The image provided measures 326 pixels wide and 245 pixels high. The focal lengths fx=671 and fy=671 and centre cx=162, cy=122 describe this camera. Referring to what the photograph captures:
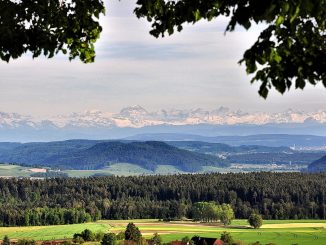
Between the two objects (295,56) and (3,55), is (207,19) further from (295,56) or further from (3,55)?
(3,55)

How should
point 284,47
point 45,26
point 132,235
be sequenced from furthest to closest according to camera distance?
point 132,235, point 45,26, point 284,47

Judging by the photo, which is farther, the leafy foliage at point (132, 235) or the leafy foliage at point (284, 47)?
the leafy foliage at point (132, 235)

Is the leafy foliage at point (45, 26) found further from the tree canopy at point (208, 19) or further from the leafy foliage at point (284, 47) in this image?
the leafy foliage at point (284, 47)

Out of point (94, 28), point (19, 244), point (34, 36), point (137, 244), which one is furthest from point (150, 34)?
point (19, 244)

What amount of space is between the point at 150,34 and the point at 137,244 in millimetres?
135279

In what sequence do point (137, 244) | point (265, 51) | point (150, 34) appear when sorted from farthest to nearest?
1. point (137, 244)
2. point (150, 34)
3. point (265, 51)

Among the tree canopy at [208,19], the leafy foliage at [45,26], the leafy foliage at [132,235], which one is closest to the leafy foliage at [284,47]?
the tree canopy at [208,19]

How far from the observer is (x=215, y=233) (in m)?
194

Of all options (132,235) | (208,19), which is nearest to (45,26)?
(208,19)

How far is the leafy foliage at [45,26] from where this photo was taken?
2075 centimetres

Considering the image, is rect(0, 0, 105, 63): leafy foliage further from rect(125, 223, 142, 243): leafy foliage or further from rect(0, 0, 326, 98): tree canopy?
rect(125, 223, 142, 243): leafy foliage

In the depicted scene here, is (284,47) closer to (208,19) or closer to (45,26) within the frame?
(208,19)

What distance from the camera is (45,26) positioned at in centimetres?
2134

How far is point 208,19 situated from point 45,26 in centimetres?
626
